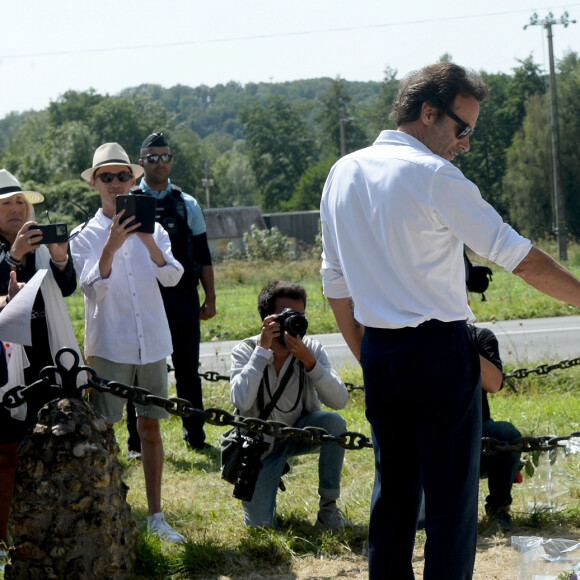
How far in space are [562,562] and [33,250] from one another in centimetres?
301

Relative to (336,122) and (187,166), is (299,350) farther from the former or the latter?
(187,166)

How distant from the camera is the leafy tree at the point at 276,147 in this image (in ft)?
287

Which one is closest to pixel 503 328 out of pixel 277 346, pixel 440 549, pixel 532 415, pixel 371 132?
pixel 532 415

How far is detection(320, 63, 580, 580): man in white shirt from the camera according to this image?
2.85 meters

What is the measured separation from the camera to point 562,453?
16.3 ft

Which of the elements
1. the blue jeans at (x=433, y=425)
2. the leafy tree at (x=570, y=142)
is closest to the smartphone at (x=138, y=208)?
the blue jeans at (x=433, y=425)

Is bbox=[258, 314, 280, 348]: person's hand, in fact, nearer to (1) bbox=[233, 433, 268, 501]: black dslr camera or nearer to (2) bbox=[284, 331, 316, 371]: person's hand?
(2) bbox=[284, 331, 316, 371]: person's hand

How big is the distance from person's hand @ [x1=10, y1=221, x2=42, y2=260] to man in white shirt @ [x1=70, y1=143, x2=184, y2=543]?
18.1 inches

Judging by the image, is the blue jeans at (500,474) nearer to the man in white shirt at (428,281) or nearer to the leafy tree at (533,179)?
the man in white shirt at (428,281)

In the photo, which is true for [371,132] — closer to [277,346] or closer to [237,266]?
[237,266]

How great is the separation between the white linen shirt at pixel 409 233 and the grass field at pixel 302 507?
169cm

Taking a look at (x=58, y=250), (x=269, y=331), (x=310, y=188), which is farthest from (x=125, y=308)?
(x=310, y=188)

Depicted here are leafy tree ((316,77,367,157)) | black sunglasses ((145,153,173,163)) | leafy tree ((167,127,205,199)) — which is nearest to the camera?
black sunglasses ((145,153,173,163))

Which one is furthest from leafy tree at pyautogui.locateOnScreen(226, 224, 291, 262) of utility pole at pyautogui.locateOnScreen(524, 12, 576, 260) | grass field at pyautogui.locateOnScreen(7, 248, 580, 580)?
grass field at pyautogui.locateOnScreen(7, 248, 580, 580)
